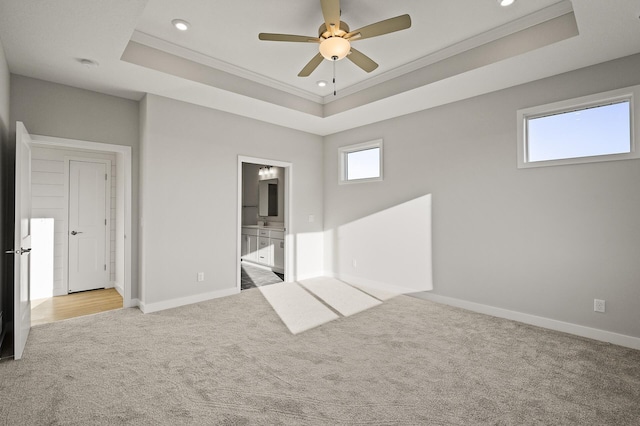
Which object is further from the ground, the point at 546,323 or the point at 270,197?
the point at 270,197

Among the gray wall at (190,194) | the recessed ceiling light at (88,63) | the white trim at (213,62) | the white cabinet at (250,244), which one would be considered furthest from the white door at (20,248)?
the white cabinet at (250,244)

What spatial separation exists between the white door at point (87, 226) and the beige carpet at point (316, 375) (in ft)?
5.33

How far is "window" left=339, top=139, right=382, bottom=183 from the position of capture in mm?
5273

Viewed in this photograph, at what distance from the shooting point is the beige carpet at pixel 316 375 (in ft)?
6.57

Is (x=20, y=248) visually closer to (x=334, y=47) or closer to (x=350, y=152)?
(x=334, y=47)

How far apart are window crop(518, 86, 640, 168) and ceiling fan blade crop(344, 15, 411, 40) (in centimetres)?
200

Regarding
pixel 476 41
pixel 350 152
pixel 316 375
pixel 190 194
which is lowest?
pixel 316 375

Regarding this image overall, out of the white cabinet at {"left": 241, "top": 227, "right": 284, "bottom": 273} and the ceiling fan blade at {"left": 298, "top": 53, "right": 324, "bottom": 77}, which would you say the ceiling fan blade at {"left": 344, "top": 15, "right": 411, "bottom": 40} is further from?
the white cabinet at {"left": 241, "top": 227, "right": 284, "bottom": 273}

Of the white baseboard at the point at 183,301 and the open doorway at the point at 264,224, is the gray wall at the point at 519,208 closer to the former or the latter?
the open doorway at the point at 264,224

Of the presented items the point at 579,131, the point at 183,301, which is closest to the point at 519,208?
the point at 579,131

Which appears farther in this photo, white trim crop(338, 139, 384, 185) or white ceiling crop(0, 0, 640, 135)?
white trim crop(338, 139, 384, 185)

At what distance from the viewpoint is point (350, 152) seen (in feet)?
19.1

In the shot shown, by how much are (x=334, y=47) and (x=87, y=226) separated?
4.65 meters

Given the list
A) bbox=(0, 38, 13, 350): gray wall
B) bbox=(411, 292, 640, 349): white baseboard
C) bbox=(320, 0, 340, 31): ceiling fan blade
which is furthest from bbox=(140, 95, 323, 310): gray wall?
bbox=(411, 292, 640, 349): white baseboard
